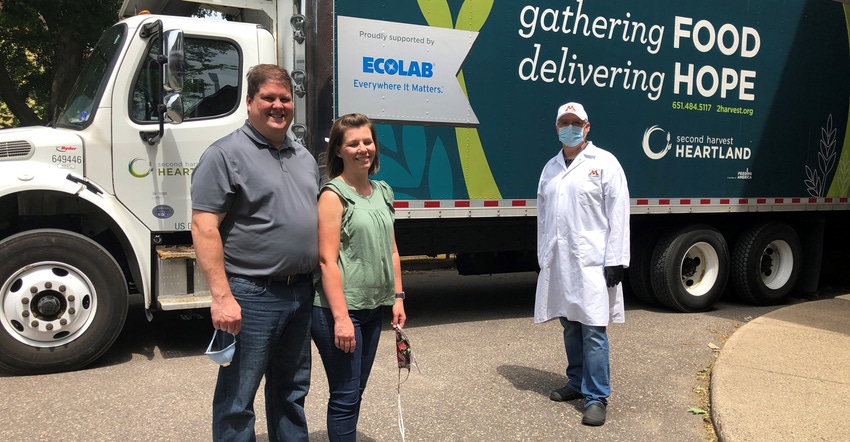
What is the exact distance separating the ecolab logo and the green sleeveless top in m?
2.95

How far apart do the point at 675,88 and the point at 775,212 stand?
7.53 feet

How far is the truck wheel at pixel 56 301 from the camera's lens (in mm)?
4961

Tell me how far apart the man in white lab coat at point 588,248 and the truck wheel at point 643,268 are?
3469 millimetres

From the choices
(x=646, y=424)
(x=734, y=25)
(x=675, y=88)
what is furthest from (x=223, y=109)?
(x=734, y=25)

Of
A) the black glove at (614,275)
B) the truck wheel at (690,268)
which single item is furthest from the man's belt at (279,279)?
the truck wheel at (690,268)

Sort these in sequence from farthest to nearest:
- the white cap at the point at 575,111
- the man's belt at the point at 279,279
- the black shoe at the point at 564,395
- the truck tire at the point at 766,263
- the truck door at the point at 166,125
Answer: the truck tire at the point at 766,263 < the truck door at the point at 166,125 < the black shoe at the point at 564,395 < the white cap at the point at 575,111 < the man's belt at the point at 279,279

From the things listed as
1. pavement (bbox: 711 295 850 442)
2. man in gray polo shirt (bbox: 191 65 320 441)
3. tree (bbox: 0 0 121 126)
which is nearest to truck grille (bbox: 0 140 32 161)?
man in gray polo shirt (bbox: 191 65 320 441)

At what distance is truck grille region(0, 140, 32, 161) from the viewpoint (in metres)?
5.09

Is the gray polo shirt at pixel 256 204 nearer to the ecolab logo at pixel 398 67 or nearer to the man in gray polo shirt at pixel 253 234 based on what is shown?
the man in gray polo shirt at pixel 253 234

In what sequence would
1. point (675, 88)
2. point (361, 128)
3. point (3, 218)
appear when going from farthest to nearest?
1. point (675, 88)
2. point (3, 218)
3. point (361, 128)

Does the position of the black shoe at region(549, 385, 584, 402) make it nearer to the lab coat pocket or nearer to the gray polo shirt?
the lab coat pocket

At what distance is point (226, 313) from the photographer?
270 cm

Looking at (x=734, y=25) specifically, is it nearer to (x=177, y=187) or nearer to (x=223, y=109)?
(x=223, y=109)

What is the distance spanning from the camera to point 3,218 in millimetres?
5359
